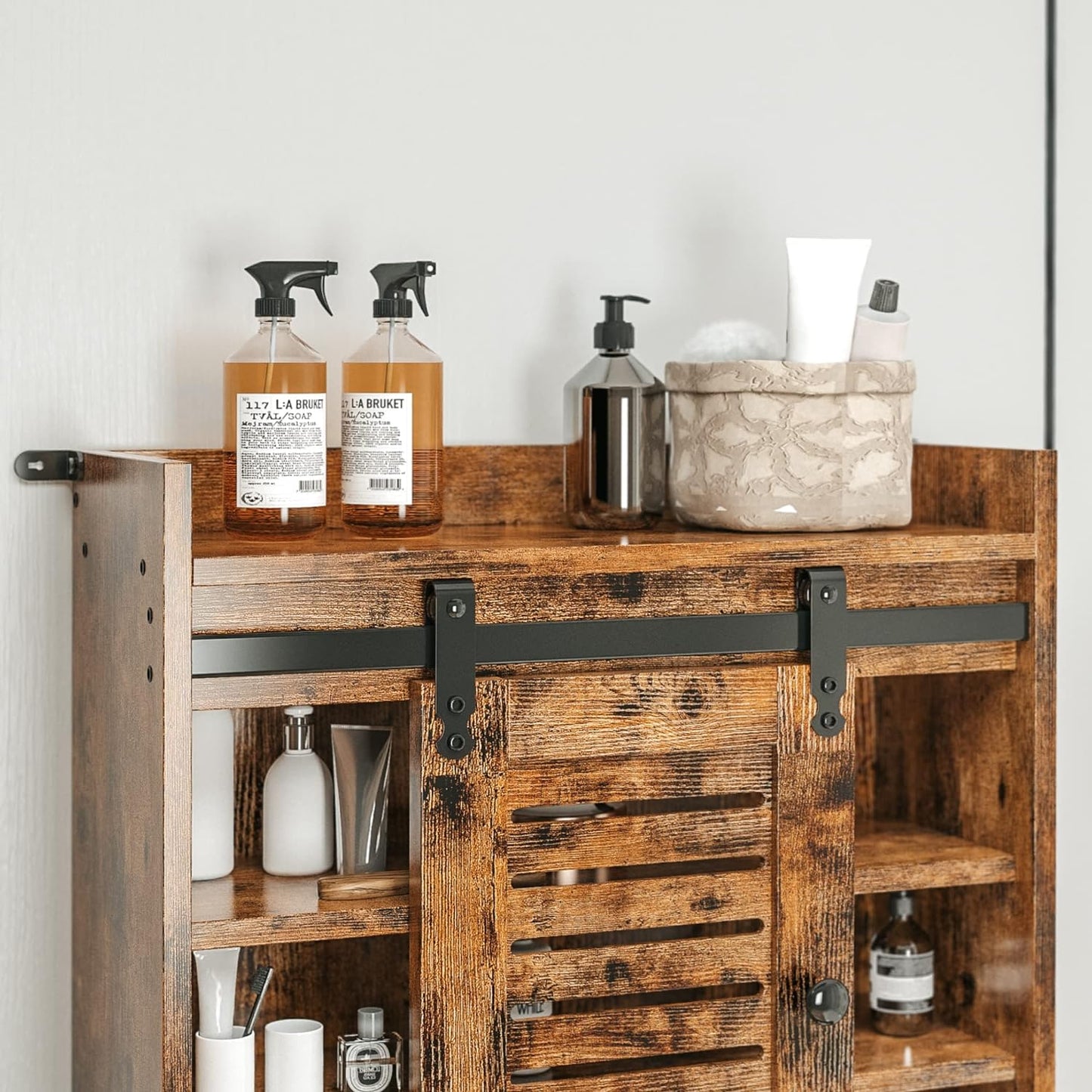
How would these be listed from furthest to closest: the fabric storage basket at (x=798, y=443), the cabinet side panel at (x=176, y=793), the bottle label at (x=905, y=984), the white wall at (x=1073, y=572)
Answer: the white wall at (x=1073, y=572) → the bottle label at (x=905, y=984) → the fabric storage basket at (x=798, y=443) → the cabinet side panel at (x=176, y=793)

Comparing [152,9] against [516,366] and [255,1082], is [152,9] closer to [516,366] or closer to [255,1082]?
[516,366]

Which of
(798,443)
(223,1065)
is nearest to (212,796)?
(223,1065)

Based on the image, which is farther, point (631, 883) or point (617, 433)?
Result: point (617, 433)

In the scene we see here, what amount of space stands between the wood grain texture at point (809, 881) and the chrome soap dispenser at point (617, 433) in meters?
0.21

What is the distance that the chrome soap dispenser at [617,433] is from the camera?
4.17 ft

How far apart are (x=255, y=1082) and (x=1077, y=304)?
1.03 meters

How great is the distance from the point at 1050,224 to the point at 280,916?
0.99m

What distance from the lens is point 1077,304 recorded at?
148 centimetres

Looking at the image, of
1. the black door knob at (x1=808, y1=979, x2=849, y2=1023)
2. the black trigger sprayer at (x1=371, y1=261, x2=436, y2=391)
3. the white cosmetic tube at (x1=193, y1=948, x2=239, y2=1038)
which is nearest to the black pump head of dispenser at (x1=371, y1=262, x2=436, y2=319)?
the black trigger sprayer at (x1=371, y1=261, x2=436, y2=391)

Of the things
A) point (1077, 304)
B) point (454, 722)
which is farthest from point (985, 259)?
point (454, 722)

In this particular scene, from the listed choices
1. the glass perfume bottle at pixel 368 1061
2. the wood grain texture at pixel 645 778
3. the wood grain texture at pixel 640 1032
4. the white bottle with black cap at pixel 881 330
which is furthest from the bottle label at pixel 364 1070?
the white bottle with black cap at pixel 881 330

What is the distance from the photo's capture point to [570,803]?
111cm

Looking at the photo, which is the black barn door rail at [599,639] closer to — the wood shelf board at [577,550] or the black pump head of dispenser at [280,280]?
the wood shelf board at [577,550]

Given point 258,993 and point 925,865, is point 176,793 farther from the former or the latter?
point 925,865
